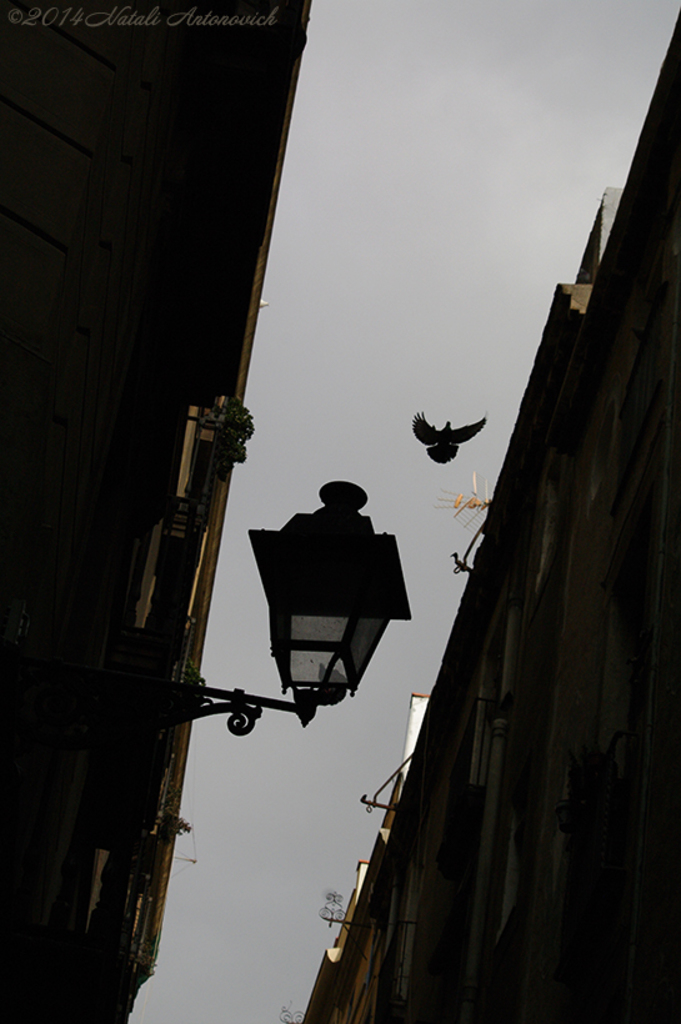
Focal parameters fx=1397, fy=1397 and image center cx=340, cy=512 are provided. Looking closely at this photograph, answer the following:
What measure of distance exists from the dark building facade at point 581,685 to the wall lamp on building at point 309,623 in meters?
2.73

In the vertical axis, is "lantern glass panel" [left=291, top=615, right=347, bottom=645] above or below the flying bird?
below

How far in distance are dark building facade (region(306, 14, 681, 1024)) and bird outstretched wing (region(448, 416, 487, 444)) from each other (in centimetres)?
70

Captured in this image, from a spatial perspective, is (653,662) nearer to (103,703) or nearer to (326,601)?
(326,601)

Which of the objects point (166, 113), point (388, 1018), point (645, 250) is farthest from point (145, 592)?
point (166, 113)

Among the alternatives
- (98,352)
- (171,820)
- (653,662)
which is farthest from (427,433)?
(171,820)

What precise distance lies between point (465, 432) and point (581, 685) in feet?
18.9

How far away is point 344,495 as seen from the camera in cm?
643

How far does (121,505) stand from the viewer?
1220 centimetres

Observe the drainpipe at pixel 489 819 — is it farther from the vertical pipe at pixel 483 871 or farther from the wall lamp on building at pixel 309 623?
the wall lamp on building at pixel 309 623

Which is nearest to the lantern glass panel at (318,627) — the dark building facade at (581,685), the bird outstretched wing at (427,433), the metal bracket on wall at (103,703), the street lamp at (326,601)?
the street lamp at (326,601)

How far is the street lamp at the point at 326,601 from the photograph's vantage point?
5.71 m

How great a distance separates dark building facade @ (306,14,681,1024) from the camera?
870cm

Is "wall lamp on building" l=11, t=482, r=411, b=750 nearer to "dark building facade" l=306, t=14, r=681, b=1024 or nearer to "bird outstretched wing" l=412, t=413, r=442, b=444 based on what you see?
"dark building facade" l=306, t=14, r=681, b=1024

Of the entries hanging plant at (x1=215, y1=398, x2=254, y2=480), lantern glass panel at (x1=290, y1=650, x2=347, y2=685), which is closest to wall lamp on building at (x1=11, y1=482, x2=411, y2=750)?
lantern glass panel at (x1=290, y1=650, x2=347, y2=685)
